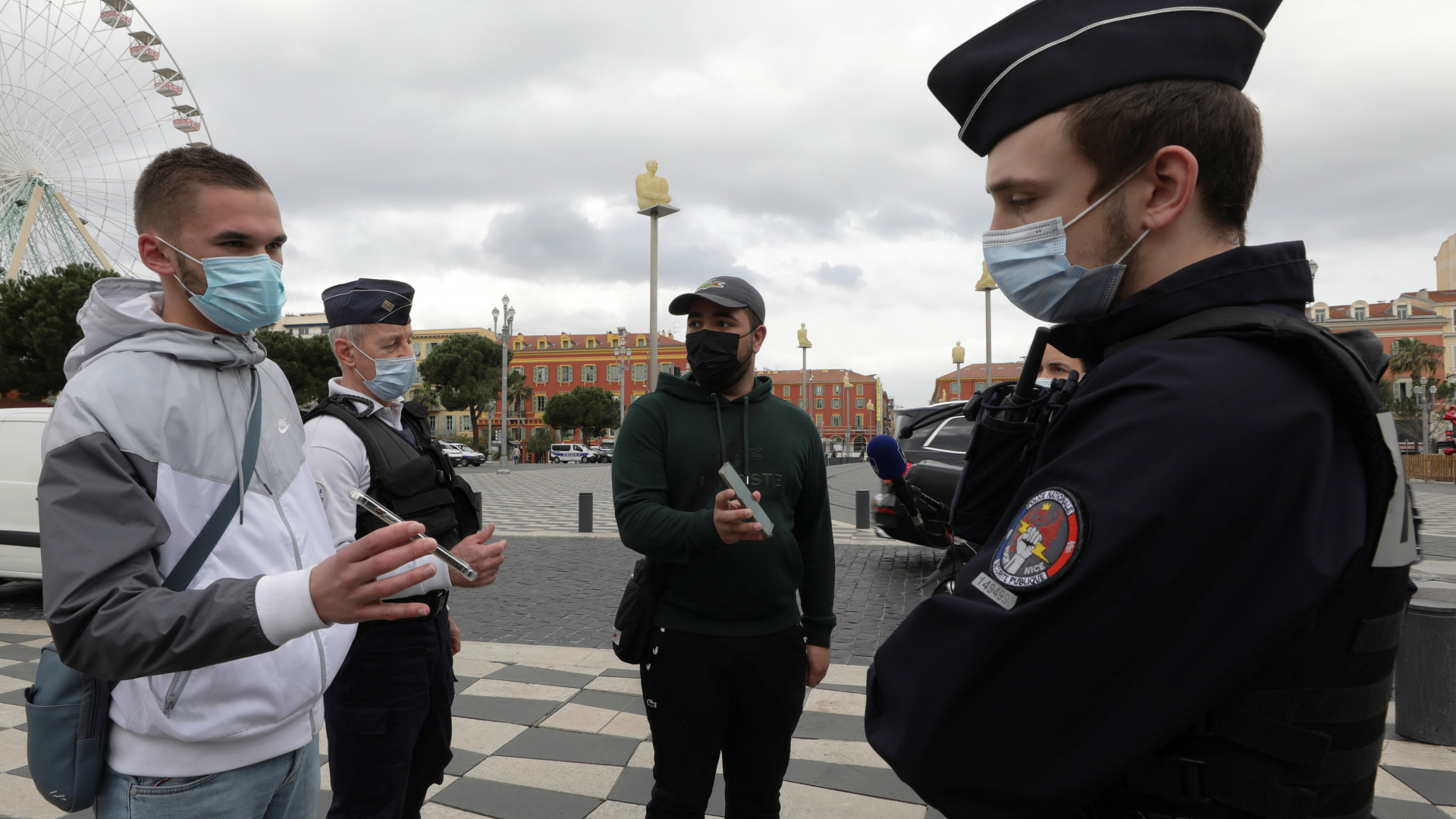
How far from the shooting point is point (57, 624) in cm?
122

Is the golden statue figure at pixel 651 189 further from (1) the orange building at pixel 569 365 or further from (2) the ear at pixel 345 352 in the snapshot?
(1) the orange building at pixel 569 365

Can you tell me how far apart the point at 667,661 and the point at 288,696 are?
1.09 m

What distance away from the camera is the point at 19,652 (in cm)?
569

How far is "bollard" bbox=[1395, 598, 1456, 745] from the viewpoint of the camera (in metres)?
3.91

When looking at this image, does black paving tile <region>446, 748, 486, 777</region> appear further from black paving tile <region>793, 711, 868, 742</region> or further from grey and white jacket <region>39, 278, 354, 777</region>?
grey and white jacket <region>39, 278, 354, 777</region>

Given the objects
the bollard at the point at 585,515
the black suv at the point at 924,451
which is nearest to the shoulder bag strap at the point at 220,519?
the black suv at the point at 924,451

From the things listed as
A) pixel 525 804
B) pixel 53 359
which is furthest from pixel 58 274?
pixel 525 804

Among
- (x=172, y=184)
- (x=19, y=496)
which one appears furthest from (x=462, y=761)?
(x=19, y=496)

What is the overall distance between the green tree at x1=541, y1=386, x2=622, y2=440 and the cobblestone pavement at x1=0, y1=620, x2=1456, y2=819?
2428 inches

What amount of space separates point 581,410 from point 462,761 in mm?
63879

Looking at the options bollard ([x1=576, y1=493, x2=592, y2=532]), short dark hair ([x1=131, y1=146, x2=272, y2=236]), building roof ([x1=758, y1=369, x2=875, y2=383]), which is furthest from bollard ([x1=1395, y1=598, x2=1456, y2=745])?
building roof ([x1=758, y1=369, x2=875, y2=383])

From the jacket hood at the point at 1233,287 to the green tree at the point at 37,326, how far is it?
111 ft

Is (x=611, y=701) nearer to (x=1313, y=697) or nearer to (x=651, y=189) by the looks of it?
(x=1313, y=697)

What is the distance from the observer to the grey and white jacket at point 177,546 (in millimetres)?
1218
